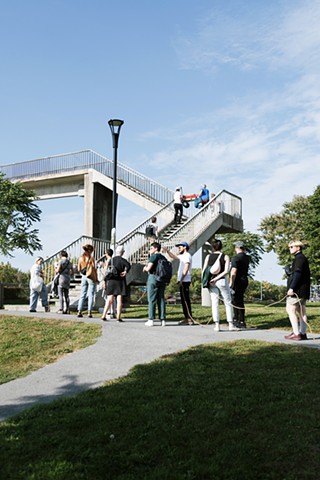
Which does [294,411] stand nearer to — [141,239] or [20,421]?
[20,421]

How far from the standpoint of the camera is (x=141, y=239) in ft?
59.7

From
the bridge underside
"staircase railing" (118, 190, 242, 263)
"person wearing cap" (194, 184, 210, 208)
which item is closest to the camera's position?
"staircase railing" (118, 190, 242, 263)

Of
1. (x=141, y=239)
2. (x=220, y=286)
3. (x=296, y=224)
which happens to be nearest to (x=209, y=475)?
(x=220, y=286)

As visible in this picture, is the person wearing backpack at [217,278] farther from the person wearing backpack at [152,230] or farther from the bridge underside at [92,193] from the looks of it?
Result: the bridge underside at [92,193]

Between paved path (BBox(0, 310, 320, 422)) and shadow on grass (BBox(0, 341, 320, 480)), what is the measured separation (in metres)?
0.49

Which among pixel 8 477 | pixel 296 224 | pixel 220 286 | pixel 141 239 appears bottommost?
pixel 8 477

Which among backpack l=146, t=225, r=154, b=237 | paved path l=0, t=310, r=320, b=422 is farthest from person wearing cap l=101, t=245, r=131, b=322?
backpack l=146, t=225, r=154, b=237

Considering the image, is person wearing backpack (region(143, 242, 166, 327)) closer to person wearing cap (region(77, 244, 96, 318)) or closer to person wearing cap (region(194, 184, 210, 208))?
person wearing cap (region(77, 244, 96, 318))

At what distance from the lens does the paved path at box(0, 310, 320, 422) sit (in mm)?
5809

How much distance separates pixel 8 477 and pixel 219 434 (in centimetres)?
178

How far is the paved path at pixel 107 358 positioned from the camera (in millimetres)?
5809

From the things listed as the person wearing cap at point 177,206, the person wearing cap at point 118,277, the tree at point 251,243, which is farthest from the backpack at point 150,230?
the tree at point 251,243

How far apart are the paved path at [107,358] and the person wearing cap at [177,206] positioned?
10.7 metres

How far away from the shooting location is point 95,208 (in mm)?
28422
